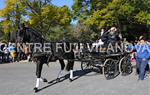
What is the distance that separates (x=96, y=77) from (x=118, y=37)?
1840mm

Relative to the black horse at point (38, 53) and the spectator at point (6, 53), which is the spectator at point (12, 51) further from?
the black horse at point (38, 53)

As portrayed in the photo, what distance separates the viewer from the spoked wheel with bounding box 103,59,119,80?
1423 centimetres

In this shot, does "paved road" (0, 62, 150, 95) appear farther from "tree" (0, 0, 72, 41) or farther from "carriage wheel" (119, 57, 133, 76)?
"tree" (0, 0, 72, 41)

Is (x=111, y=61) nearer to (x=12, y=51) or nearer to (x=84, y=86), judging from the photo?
(x=84, y=86)

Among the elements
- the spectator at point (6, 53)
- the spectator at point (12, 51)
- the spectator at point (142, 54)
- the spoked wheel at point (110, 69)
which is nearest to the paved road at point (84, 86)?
the spoked wheel at point (110, 69)

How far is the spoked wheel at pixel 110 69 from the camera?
14225 mm

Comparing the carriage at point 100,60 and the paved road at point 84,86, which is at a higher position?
the carriage at point 100,60

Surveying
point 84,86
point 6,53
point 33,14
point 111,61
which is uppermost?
point 33,14

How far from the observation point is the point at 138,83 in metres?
13.2

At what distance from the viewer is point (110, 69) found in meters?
14.3

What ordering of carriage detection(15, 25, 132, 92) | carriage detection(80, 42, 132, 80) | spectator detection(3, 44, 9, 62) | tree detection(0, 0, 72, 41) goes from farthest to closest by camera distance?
tree detection(0, 0, 72, 41) < spectator detection(3, 44, 9, 62) < carriage detection(80, 42, 132, 80) < carriage detection(15, 25, 132, 92)

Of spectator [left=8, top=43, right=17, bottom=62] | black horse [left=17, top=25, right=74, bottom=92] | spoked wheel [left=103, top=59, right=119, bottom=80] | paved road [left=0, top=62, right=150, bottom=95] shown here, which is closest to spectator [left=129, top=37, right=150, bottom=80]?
paved road [left=0, top=62, right=150, bottom=95]

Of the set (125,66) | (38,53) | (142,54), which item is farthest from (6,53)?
(142,54)

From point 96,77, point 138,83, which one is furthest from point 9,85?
point 138,83
